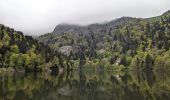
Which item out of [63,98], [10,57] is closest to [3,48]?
[10,57]

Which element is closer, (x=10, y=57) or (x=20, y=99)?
(x=20, y=99)

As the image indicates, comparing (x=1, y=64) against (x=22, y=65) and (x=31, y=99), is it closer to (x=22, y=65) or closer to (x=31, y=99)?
(x=22, y=65)

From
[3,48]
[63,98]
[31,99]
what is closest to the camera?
[31,99]

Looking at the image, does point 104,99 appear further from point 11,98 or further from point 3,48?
point 3,48

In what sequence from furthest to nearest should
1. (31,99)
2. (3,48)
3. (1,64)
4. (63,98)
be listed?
1. (3,48)
2. (1,64)
3. (63,98)
4. (31,99)

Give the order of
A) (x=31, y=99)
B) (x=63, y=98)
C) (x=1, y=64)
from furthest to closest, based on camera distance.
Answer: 1. (x=1, y=64)
2. (x=63, y=98)
3. (x=31, y=99)

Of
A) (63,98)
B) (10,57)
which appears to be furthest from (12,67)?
(63,98)

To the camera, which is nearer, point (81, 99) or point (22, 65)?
point (81, 99)

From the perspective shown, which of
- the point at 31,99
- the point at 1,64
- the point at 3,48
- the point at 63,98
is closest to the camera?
the point at 31,99
